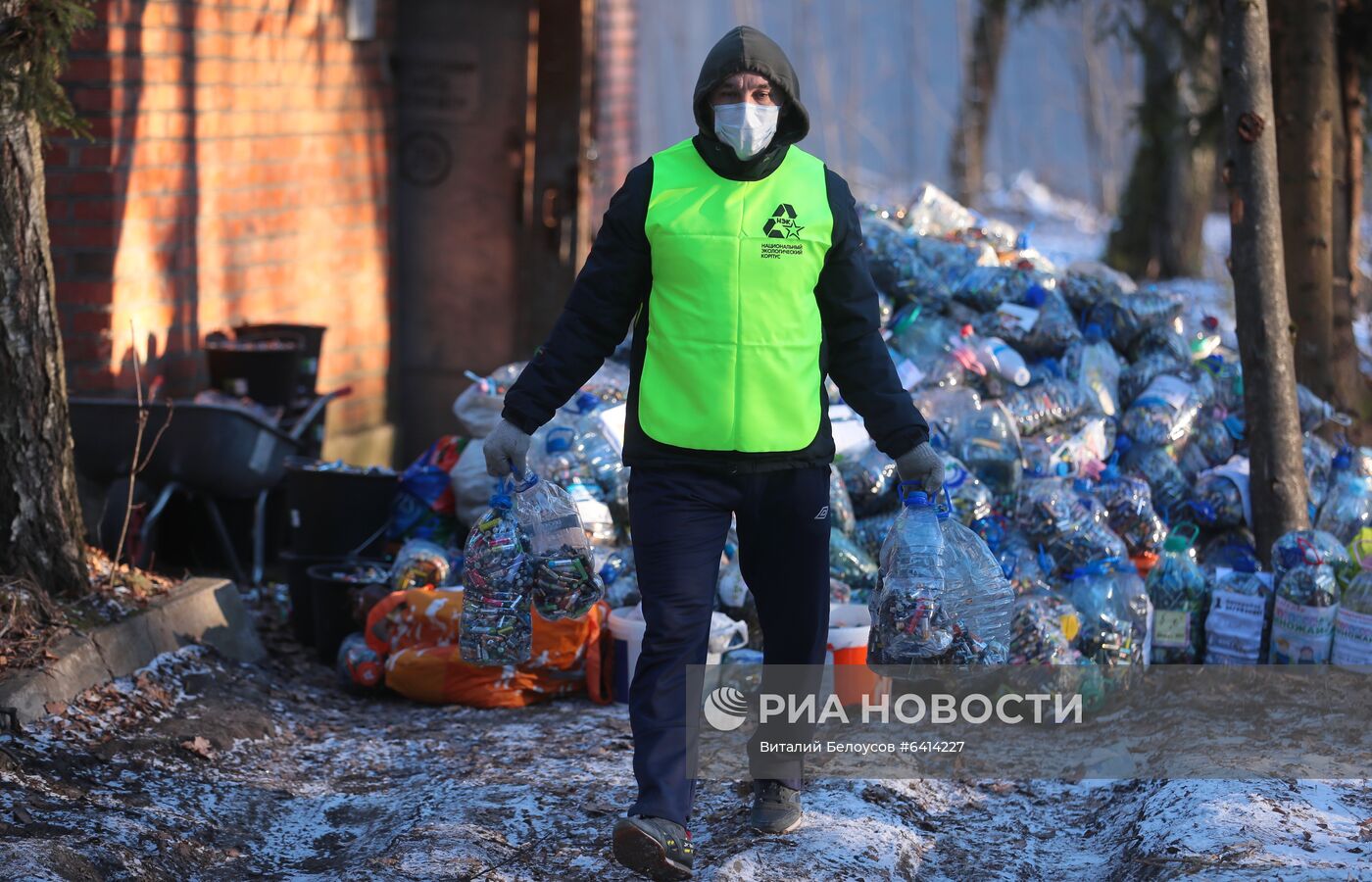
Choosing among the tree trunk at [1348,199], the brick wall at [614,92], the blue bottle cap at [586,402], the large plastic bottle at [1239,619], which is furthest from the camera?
the brick wall at [614,92]

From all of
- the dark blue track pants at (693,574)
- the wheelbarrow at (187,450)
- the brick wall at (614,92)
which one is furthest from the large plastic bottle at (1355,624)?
the brick wall at (614,92)

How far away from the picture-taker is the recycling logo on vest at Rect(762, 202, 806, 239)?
340 centimetres

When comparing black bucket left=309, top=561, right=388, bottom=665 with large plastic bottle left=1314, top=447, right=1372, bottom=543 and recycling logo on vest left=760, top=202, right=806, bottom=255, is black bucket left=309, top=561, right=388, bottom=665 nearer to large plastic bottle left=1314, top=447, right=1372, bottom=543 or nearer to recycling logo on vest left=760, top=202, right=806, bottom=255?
recycling logo on vest left=760, top=202, right=806, bottom=255

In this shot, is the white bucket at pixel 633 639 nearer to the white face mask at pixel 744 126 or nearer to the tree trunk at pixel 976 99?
the white face mask at pixel 744 126

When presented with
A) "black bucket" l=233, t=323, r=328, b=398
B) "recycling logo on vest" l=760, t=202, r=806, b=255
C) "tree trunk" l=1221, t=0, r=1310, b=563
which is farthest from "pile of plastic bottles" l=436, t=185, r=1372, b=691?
"black bucket" l=233, t=323, r=328, b=398

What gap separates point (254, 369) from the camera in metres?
6.24

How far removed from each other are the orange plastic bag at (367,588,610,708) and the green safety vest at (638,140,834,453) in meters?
1.60

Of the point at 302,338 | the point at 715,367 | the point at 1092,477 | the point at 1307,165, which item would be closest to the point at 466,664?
the point at 715,367

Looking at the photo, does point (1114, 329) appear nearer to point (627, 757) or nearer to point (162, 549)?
point (627, 757)

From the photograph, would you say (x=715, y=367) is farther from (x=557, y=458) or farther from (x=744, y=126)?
(x=557, y=458)

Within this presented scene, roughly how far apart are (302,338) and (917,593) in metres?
3.82

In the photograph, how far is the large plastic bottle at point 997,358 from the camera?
20.5 ft

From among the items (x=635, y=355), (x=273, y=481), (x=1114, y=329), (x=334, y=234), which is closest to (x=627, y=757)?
(x=635, y=355)

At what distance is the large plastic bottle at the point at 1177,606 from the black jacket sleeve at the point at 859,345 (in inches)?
78.0
